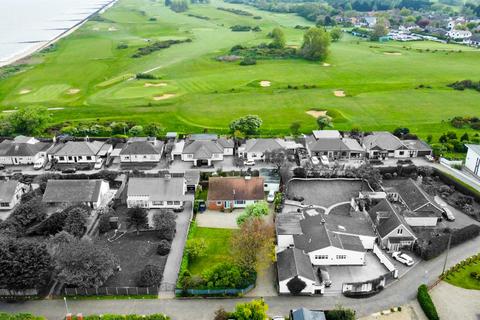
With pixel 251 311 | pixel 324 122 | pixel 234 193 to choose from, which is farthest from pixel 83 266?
pixel 324 122

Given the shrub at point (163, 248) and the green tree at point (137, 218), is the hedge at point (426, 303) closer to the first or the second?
the shrub at point (163, 248)

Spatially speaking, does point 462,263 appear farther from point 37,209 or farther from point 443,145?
point 37,209

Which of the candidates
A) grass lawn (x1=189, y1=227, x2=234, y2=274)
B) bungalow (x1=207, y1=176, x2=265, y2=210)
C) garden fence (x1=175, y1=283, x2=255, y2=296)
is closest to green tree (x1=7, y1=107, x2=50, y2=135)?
bungalow (x1=207, y1=176, x2=265, y2=210)

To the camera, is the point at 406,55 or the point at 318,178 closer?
the point at 318,178

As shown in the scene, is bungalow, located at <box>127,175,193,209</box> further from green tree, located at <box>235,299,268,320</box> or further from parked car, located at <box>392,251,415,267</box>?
parked car, located at <box>392,251,415,267</box>

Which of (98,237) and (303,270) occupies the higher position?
(303,270)

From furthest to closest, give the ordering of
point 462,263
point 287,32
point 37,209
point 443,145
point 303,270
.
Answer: point 287,32 < point 443,145 < point 37,209 < point 462,263 < point 303,270

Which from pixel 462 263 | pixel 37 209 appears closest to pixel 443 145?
pixel 462 263
